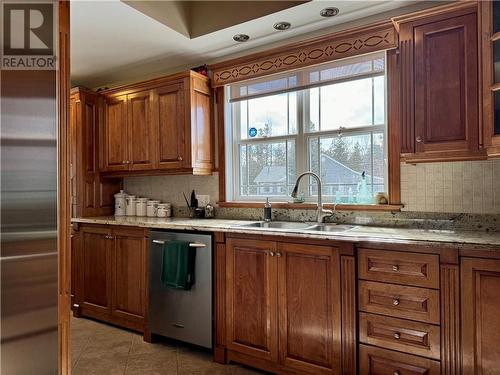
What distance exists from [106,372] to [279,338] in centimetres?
121

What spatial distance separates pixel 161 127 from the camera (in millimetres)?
3156

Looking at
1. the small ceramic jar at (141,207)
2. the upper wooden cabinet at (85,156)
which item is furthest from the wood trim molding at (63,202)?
the upper wooden cabinet at (85,156)

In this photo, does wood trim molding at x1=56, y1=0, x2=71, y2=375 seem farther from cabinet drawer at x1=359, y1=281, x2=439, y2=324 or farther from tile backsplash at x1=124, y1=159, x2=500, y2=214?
tile backsplash at x1=124, y1=159, x2=500, y2=214

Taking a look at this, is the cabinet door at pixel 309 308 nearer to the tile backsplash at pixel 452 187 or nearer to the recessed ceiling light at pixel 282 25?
the tile backsplash at pixel 452 187

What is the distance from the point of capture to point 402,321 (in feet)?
5.94

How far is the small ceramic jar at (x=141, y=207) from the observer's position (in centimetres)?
355

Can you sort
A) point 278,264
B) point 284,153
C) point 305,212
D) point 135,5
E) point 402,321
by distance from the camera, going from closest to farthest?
point 402,321, point 278,264, point 135,5, point 305,212, point 284,153

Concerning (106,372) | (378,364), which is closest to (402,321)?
(378,364)

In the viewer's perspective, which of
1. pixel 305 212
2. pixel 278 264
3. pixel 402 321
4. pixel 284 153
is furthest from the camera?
pixel 284 153

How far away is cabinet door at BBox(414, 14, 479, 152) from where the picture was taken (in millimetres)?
1870

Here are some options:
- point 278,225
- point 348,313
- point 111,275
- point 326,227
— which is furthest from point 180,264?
point 348,313

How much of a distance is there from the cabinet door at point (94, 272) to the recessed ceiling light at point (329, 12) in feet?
8.27

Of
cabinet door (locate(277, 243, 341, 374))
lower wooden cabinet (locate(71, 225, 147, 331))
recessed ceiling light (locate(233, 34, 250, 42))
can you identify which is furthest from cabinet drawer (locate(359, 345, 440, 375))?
recessed ceiling light (locate(233, 34, 250, 42))

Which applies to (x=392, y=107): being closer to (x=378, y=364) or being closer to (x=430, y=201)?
(x=430, y=201)
